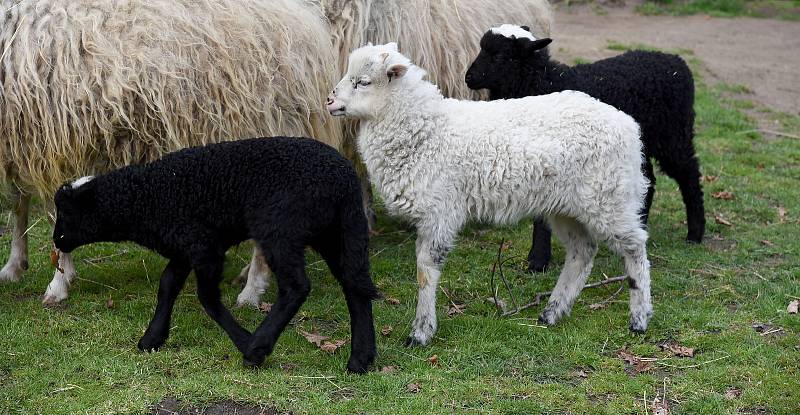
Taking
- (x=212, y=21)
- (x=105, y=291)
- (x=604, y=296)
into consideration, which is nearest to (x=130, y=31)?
(x=212, y=21)

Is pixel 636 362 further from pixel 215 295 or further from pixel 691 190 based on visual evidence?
pixel 691 190

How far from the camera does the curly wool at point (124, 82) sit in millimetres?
5375

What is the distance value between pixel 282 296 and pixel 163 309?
76cm

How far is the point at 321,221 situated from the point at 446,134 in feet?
3.02

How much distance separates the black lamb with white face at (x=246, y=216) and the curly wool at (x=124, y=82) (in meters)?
0.58

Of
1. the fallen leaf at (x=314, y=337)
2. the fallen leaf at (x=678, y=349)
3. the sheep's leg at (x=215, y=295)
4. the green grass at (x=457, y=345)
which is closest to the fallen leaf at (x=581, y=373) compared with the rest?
the green grass at (x=457, y=345)

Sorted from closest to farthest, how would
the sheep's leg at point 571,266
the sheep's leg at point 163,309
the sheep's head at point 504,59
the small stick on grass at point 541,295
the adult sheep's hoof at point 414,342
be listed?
the sheep's leg at point 163,309 < the adult sheep's hoof at point 414,342 < the sheep's leg at point 571,266 < the small stick on grass at point 541,295 < the sheep's head at point 504,59

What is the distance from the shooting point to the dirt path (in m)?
12.2

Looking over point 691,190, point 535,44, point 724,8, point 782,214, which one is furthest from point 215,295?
point 724,8

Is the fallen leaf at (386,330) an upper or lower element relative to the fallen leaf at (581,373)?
lower

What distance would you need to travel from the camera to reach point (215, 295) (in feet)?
16.1

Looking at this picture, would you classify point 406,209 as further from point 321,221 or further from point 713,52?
point 713,52

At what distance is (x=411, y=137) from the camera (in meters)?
5.12

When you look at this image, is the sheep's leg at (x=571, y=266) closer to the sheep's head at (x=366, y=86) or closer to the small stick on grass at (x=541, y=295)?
the small stick on grass at (x=541, y=295)
